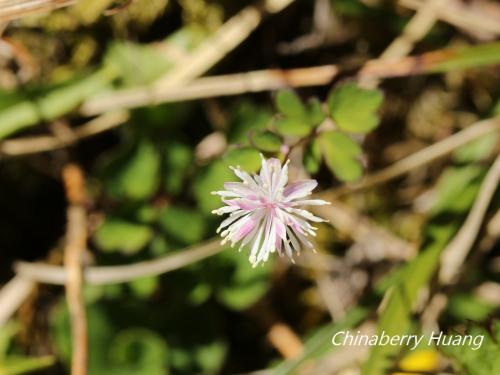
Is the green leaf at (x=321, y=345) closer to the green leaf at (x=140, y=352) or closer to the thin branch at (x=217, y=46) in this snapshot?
the green leaf at (x=140, y=352)

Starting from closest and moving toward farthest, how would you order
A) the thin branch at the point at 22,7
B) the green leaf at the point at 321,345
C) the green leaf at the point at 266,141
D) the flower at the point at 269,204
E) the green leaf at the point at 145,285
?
the flower at the point at 269,204 → the green leaf at the point at 266,141 → the thin branch at the point at 22,7 → the green leaf at the point at 321,345 → the green leaf at the point at 145,285

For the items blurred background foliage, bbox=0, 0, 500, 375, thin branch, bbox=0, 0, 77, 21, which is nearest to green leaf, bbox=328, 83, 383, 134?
blurred background foliage, bbox=0, 0, 500, 375

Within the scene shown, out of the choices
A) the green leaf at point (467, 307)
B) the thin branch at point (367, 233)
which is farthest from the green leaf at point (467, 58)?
the green leaf at point (467, 307)

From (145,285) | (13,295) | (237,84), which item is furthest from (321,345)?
(13,295)

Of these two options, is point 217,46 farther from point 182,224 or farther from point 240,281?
point 240,281

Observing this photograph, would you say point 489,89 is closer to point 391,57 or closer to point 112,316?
point 391,57

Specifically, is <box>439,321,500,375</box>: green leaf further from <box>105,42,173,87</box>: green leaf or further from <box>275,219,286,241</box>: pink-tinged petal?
<box>105,42,173,87</box>: green leaf

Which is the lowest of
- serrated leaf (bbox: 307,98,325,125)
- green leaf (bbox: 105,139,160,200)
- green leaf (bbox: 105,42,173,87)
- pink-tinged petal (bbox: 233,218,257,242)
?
pink-tinged petal (bbox: 233,218,257,242)
